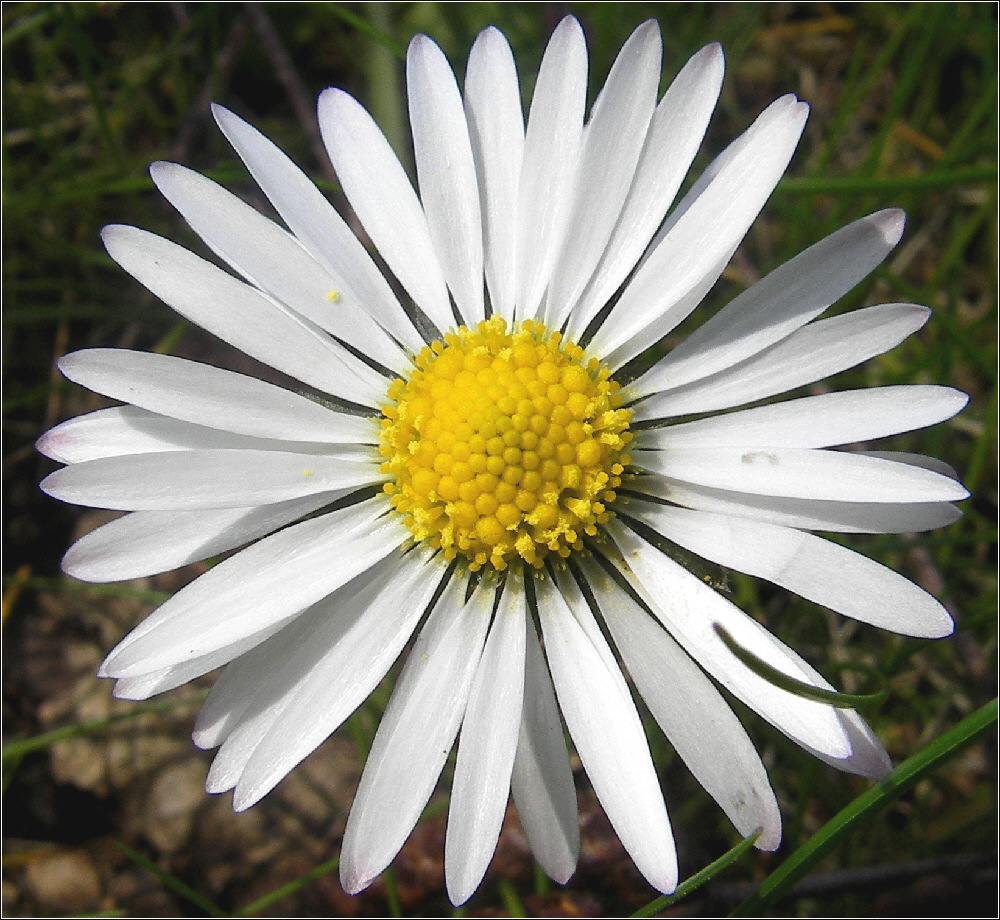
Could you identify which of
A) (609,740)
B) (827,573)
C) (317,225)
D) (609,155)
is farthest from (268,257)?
(827,573)

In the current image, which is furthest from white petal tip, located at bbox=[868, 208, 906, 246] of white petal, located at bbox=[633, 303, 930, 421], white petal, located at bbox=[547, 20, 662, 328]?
white petal, located at bbox=[547, 20, 662, 328]

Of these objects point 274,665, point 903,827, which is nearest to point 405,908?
point 274,665

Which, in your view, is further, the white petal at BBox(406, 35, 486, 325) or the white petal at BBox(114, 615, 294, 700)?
the white petal at BBox(406, 35, 486, 325)

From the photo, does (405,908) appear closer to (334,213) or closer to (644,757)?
(644,757)

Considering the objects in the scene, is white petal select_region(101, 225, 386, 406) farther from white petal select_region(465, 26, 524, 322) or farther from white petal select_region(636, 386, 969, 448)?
white petal select_region(636, 386, 969, 448)

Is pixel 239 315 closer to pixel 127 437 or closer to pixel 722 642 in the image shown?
pixel 127 437

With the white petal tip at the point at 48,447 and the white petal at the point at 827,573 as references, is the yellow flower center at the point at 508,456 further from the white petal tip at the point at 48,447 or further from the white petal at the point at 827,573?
the white petal tip at the point at 48,447
